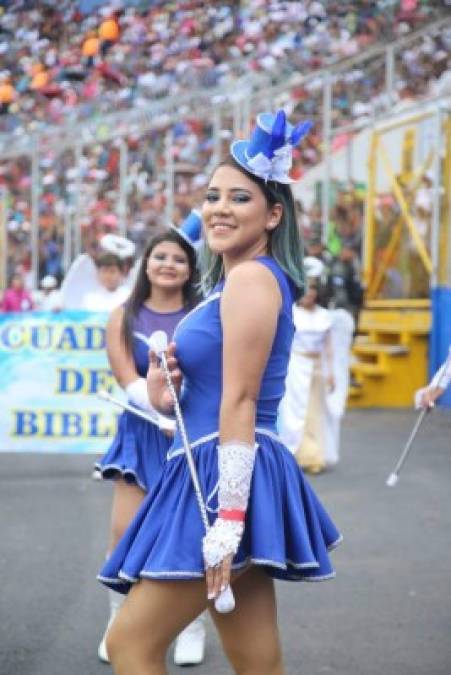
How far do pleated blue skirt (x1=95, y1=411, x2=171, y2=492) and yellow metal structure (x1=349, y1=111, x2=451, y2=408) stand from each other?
1067 cm

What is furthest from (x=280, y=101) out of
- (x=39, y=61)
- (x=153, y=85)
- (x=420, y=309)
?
(x=39, y=61)

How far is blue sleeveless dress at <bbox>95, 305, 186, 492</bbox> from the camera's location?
203 inches

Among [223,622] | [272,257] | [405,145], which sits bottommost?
[223,622]

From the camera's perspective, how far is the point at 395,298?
56.4 ft

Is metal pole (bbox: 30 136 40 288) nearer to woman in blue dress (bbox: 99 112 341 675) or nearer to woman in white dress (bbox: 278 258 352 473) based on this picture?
woman in white dress (bbox: 278 258 352 473)

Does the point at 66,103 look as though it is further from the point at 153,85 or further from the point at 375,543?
the point at 375,543

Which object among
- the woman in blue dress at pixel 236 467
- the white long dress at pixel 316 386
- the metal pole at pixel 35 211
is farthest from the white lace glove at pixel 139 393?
the metal pole at pixel 35 211

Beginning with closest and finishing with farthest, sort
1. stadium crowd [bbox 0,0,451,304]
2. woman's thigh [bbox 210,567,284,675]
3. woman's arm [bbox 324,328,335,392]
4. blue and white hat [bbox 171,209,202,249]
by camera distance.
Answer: woman's thigh [bbox 210,567,284,675]
blue and white hat [bbox 171,209,202,249]
woman's arm [bbox 324,328,335,392]
stadium crowd [bbox 0,0,451,304]

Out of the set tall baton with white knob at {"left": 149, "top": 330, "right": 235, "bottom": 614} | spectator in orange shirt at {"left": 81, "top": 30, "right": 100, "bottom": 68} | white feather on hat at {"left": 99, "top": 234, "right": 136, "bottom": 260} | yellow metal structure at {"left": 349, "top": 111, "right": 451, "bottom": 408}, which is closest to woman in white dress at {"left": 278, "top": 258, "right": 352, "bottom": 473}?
white feather on hat at {"left": 99, "top": 234, "right": 136, "bottom": 260}

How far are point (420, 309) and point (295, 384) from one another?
5.95 m

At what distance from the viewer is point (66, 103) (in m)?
22.8

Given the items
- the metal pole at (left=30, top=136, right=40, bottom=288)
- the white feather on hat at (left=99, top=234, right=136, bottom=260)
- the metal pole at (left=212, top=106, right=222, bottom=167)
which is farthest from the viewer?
the metal pole at (left=30, top=136, right=40, bottom=288)

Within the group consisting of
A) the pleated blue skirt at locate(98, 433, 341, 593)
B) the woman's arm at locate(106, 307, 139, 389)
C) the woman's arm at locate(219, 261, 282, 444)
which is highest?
the woman's arm at locate(219, 261, 282, 444)

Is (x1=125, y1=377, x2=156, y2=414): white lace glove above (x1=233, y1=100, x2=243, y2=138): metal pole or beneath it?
beneath
